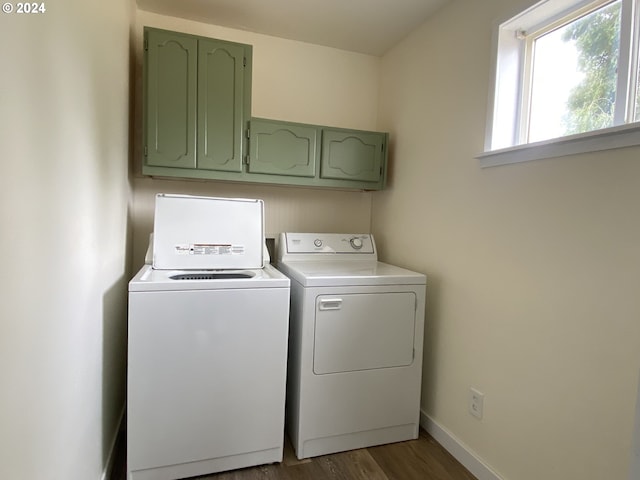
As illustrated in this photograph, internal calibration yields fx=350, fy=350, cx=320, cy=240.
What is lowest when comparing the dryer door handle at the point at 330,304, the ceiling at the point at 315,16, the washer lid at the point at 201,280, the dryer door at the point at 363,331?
the dryer door at the point at 363,331

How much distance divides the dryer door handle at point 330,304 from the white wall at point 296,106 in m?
0.90

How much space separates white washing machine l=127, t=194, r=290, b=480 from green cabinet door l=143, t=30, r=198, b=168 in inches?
24.6

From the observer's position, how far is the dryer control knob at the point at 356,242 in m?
2.38

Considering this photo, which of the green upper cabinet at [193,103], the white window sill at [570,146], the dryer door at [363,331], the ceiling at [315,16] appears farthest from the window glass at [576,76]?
the green upper cabinet at [193,103]

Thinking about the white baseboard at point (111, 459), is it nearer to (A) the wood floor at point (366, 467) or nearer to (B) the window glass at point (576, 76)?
(A) the wood floor at point (366, 467)

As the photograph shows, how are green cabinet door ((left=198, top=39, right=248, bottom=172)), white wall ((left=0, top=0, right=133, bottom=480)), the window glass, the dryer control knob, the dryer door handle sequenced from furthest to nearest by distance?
the dryer control knob
green cabinet door ((left=198, top=39, right=248, bottom=172))
the dryer door handle
the window glass
white wall ((left=0, top=0, right=133, bottom=480))

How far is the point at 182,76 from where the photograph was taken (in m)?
1.89

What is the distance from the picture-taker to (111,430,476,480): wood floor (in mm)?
1609

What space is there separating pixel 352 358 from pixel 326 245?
80 cm

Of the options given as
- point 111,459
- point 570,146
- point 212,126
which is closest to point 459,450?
point 570,146

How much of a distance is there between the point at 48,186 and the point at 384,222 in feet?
6.63

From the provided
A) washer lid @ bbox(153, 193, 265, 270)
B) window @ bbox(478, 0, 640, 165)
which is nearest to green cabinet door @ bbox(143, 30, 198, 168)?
washer lid @ bbox(153, 193, 265, 270)

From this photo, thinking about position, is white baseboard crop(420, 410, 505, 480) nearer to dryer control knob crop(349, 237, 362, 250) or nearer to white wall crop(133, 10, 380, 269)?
dryer control knob crop(349, 237, 362, 250)

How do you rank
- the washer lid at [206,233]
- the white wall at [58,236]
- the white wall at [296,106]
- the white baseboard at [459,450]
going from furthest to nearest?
the white wall at [296,106], the washer lid at [206,233], the white baseboard at [459,450], the white wall at [58,236]
